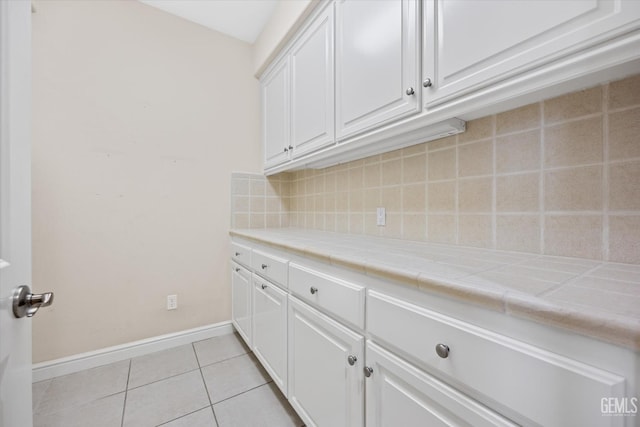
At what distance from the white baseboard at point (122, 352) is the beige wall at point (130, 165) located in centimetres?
4

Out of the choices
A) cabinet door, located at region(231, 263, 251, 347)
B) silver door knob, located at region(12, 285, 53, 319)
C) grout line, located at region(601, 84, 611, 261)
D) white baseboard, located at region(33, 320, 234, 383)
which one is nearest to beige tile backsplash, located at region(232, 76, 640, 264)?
grout line, located at region(601, 84, 611, 261)

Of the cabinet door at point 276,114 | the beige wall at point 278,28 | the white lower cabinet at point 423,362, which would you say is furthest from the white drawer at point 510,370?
the beige wall at point 278,28

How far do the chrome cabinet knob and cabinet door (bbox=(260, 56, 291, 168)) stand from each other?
5.07ft

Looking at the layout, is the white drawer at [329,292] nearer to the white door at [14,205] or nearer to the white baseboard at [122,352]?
the white door at [14,205]

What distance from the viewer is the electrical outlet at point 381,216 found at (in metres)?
1.43

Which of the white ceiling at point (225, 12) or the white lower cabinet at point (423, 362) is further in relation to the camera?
the white ceiling at point (225, 12)

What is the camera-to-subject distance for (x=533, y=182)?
0.88 metres

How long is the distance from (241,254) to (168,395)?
2.94ft

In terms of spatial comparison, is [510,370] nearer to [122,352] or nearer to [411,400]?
[411,400]

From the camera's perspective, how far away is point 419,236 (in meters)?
1.25

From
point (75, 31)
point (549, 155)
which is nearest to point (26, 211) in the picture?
point (549, 155)

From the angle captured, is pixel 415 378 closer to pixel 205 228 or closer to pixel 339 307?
pixel 339 307

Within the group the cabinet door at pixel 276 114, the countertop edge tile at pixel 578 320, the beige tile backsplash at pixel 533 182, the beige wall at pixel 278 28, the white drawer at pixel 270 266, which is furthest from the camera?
the cabinet door at pixel 276 114

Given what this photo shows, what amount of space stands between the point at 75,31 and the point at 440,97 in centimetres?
227
